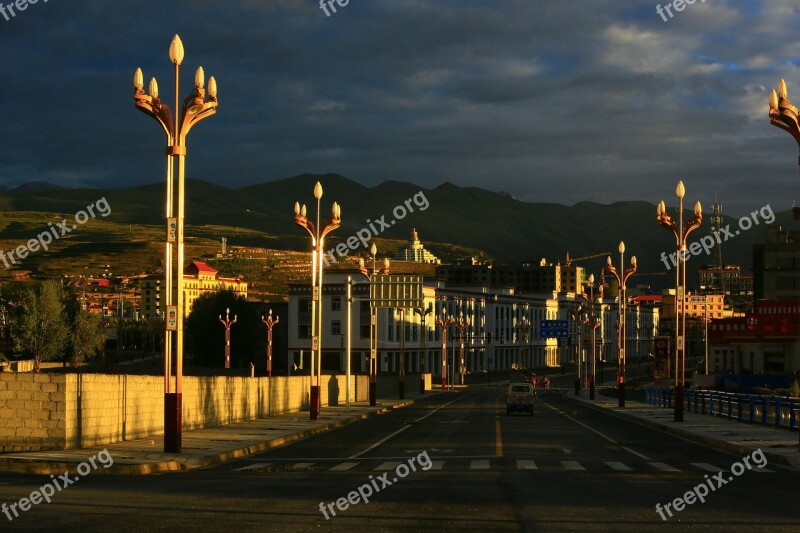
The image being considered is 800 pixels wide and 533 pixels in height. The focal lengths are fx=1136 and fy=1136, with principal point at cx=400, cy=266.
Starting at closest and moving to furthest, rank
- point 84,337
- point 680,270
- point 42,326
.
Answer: point 680,270 → point 42,326 → point 84,337

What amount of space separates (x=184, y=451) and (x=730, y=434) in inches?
732

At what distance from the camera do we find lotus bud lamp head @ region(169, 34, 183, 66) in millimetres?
27719

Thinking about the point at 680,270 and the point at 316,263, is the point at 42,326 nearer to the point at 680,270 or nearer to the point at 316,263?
the point at 316,263

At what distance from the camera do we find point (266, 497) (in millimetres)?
18750

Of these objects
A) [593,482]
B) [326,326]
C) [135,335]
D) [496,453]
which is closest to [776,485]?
[593,482]

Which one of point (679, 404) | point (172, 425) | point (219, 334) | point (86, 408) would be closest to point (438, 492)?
point (172, 425)

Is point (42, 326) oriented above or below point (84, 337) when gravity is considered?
above

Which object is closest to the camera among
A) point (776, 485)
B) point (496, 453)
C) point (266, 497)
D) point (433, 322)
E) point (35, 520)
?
point (35, 520)

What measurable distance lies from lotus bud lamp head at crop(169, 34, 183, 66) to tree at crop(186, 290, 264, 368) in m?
119

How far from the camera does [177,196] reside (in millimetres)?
28297

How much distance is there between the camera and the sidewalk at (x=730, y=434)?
29506 mm

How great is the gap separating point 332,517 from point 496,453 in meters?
14.5

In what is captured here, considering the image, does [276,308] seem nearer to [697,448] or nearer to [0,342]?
[0,342]

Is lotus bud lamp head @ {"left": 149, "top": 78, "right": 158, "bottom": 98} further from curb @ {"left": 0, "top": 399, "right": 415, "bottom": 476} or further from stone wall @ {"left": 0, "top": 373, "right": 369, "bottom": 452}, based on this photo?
curb @ {"left": 0, "top": 399, "right": 415, "bottom": 476}
